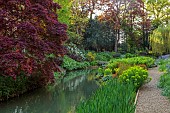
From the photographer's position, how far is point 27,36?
798 centimetres

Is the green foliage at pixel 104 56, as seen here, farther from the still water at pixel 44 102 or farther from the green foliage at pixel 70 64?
the still water at pixel 44 102

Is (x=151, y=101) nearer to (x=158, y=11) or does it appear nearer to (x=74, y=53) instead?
(x=74, y=53)

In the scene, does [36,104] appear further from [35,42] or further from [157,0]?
[157,0]

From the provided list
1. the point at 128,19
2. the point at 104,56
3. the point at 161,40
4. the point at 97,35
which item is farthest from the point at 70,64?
the point at 128,19

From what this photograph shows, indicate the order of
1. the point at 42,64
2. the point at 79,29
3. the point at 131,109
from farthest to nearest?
1. the point at 79,29
2. the point at 42,64
3. the point at 131,109

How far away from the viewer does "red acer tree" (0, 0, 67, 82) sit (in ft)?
23.8

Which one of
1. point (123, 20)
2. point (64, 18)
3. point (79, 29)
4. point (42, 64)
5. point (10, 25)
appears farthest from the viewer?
point (123, 20)

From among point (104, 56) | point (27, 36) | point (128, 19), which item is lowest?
point (104, 56)

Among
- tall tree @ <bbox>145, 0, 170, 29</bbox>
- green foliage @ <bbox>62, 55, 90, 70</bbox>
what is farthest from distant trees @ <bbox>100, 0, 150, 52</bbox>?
green foliage @ <bbox>62, 55, 90, 70</bbox>

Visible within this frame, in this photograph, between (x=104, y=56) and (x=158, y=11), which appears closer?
(x=104, y=56)

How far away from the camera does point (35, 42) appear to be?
802cm

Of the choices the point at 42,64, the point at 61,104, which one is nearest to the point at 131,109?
the point at 61,104

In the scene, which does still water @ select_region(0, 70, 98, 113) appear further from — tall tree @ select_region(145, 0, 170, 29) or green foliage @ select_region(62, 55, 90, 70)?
tall tree @ select_region(145, 0, 170, 29)

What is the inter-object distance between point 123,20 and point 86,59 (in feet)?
29.6
